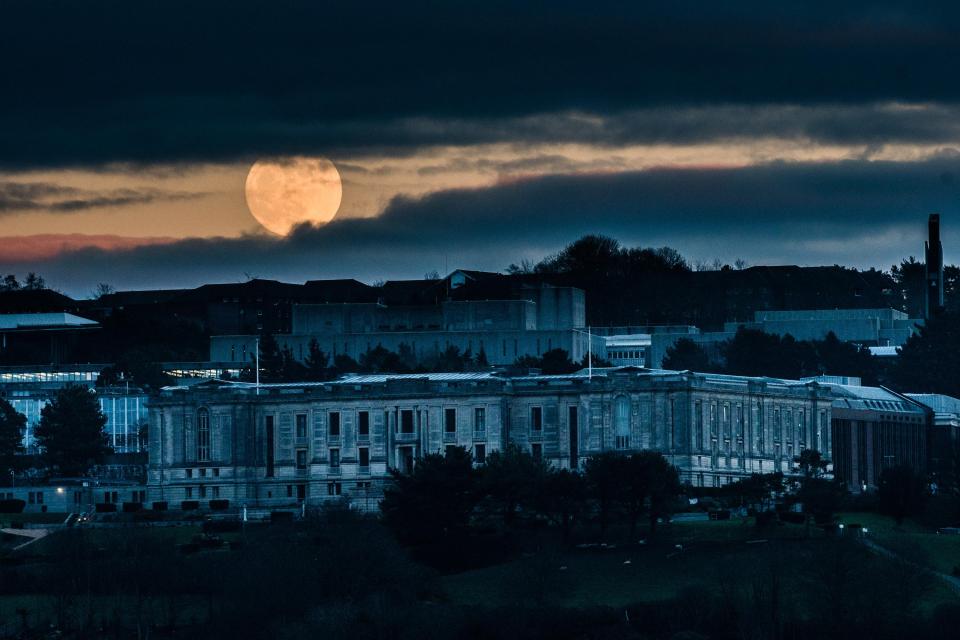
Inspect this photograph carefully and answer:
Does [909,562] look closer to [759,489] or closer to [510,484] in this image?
[759,489]

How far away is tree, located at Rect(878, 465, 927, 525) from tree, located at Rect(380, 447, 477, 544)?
2430 centimetres

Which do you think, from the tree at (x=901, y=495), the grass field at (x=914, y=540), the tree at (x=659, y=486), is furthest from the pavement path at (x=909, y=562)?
the tree at (x=901, y=495)

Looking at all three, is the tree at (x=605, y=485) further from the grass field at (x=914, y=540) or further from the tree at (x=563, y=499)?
the grass field at (x=914, y=540)

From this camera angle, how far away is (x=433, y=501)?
176m

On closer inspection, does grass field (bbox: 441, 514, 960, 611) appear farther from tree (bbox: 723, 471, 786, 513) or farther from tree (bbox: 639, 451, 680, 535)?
tree (bbox: 723, 471, 786, 513)

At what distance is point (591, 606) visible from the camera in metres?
149

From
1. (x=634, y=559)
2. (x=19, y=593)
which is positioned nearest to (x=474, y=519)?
(x=634, y=559)

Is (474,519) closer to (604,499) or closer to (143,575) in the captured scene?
(604,499)

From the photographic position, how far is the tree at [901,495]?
606 feet

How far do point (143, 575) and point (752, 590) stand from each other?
3110 centimetres

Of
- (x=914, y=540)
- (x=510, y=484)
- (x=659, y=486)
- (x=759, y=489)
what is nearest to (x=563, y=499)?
(x=510, y=484)

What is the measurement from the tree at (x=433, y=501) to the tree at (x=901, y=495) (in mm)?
24304

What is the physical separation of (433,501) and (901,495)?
28.1 metres

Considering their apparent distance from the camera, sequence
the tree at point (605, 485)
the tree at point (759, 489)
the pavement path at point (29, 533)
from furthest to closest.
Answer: the pavement path at point (29, 533) < the tree at point (759, 489) < the tree at point (605, 485)
